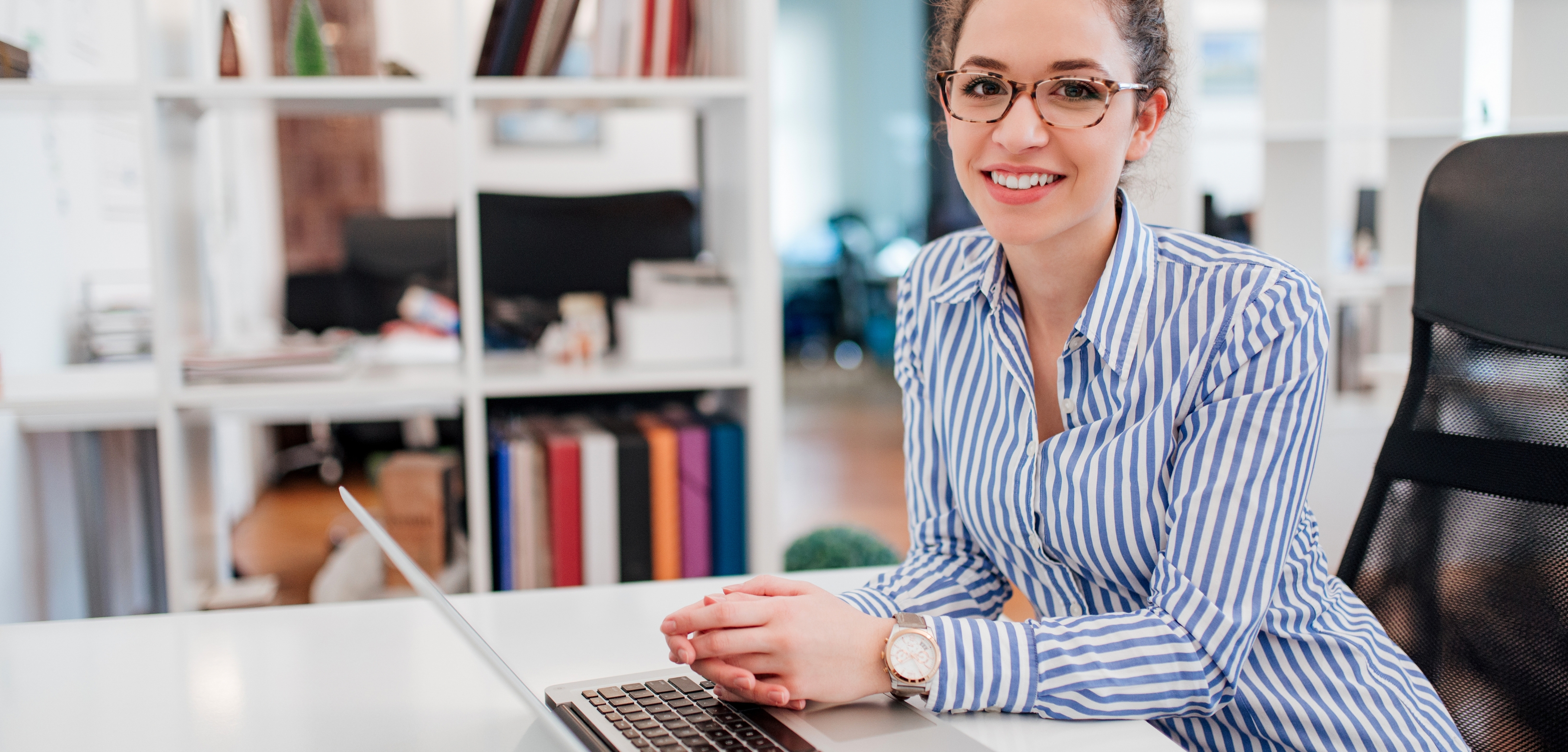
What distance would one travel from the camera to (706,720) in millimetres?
715

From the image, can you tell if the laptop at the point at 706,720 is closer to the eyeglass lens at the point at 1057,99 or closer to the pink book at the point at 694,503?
the eyeglass lens at the point at 1057,99

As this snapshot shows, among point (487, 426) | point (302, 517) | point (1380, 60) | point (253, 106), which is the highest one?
point (1380, 60)

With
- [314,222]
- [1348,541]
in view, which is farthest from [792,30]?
[1348,541]

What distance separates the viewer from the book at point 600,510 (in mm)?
2070

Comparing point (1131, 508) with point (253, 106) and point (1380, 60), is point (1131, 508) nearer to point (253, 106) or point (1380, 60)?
point (253, 106)

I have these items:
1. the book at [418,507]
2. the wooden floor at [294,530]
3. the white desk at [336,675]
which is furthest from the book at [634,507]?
Result: the white desk at [336,675]

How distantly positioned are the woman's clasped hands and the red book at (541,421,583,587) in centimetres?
127

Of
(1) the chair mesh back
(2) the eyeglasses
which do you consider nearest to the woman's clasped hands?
(2) the eyeglasses

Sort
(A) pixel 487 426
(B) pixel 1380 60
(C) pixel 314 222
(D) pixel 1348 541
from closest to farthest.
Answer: (D) pixel 1348 541
(A) pixel 487 426
(C) pixel 314 222
(B) pixel 1380 60

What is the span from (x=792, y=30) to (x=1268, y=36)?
213 inches

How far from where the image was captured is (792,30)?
26.1 ft

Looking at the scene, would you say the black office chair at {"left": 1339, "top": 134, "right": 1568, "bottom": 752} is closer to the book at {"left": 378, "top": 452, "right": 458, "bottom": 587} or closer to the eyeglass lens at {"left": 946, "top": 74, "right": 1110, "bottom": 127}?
the eyeglass lens at {"left": 946, "top": 74, "right": 1110, "bottom": 127}

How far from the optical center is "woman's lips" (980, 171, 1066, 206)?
0.99 m

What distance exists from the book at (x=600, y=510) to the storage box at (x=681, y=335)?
0.18 meters
